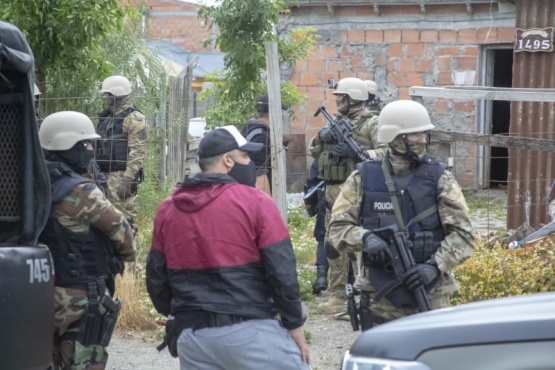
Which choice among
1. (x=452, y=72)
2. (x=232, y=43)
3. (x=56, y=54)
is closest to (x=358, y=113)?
(x=232, y=43)

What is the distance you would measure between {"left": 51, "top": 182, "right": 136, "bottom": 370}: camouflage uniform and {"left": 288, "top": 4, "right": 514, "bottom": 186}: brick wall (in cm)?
1030

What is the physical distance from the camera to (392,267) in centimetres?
577

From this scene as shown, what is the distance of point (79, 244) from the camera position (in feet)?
18.7

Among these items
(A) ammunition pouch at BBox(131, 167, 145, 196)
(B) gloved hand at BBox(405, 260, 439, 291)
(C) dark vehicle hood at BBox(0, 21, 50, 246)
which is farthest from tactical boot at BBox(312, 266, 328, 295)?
(C) dark vehicle hood at BBox(0, 21, 50, 246)

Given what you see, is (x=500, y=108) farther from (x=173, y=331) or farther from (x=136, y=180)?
(x=173, y=331)

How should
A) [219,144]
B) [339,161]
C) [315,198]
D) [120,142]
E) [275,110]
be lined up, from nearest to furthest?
[219,144] < [275,110] < [339,161] < [315,198] < [120,142]

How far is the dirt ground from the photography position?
7668 millimetres

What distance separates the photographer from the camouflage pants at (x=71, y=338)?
5.71 meters

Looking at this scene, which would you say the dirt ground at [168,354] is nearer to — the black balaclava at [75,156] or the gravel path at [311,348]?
the gravel path at [311,348]

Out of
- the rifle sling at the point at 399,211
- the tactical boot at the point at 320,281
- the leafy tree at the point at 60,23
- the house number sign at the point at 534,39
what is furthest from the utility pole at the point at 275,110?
the house number sign at the point at 534,39

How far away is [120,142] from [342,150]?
2316 millimetres

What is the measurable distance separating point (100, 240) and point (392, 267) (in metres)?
1.56

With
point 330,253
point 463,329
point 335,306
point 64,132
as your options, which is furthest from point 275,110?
point 463,329

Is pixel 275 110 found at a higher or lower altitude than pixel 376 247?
higher
